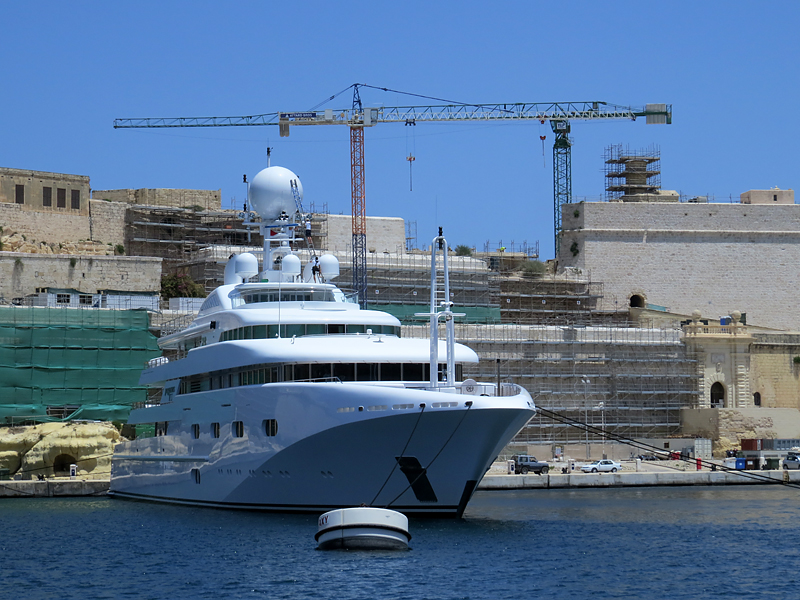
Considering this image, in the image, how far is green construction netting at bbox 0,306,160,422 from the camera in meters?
56.0

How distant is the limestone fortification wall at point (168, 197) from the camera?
8006 centimetres

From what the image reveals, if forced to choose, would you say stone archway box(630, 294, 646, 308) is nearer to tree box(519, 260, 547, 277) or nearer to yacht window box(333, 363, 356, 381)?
tree box(519, 260, 547, 277)

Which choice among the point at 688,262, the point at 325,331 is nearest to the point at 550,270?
the point at 688,262

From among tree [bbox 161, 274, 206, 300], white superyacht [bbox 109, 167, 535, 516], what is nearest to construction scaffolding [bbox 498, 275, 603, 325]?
tree [bbox 161, 274, 206, 300]

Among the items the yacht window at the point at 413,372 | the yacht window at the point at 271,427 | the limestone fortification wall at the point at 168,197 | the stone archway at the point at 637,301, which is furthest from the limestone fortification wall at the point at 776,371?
the yacht window at the point at 271,427

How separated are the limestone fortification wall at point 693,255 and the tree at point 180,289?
2636 cm

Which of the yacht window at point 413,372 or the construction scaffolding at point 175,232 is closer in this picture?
the yacht window at point 413,372

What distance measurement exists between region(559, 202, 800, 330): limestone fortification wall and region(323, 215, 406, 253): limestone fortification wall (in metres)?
11.1

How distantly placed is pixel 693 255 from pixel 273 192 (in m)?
46.6

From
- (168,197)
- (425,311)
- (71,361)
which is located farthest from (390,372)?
(168,197)

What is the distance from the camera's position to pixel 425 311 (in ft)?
237

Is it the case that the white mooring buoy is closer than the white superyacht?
Yes

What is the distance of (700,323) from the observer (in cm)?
6994

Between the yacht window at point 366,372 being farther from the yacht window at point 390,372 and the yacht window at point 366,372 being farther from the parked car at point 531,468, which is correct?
the parked car at point 531,468
